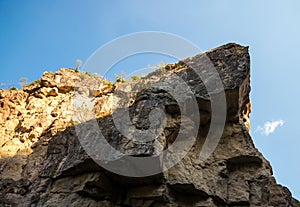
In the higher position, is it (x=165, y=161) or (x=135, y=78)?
(x=135, y=78)

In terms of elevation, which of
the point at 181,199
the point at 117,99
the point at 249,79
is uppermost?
the point at 249,79

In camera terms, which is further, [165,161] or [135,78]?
[135,78]

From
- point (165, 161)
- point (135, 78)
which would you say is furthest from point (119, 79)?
point (165, 161)

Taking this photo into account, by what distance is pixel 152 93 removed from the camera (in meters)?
10.3

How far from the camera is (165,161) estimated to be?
882cm

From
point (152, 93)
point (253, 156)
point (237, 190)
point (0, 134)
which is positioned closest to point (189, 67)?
point (152, 93)

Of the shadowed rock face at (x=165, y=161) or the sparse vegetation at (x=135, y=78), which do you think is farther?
the sparse vegetation at (x=135, y=78)

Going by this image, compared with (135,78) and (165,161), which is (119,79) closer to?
(135,78)

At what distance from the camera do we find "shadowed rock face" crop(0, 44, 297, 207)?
8906 mm

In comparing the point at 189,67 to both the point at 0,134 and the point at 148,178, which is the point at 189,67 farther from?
the point at 0,134

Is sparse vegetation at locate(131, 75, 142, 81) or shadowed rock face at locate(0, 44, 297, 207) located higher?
sparse vegetation at locate(131, 75, 142, 81)

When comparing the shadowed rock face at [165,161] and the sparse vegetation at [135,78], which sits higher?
the sparse vegetation at [135,78]

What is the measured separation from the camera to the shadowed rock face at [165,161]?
29.2 ft

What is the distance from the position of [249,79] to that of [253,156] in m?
3.02
